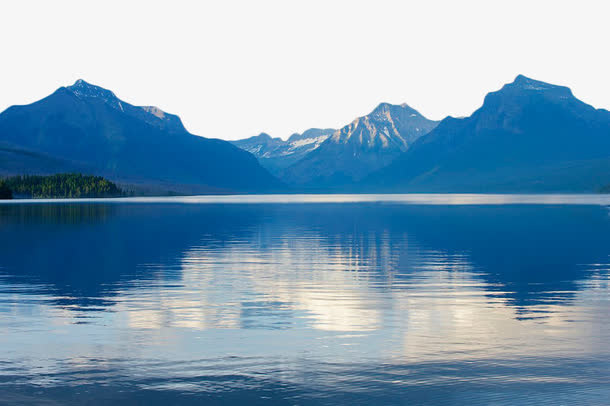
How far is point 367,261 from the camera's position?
52.3 meters

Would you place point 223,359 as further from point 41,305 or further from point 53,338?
point 41,305

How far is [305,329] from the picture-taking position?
26875mm

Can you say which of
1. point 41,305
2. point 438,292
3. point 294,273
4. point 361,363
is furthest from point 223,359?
point 294,273

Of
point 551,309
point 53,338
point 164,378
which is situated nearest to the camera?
point 164,378

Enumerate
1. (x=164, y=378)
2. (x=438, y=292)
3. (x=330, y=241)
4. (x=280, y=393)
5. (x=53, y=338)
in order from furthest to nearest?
(x=330, y=241) < (x=438, y=292) < (x=53, y=338) < (x=164, y=378) < (x=280, y=393)

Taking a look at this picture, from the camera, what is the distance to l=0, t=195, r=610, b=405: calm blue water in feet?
63.4

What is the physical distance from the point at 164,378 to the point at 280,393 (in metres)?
3.32

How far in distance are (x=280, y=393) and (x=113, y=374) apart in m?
4.79

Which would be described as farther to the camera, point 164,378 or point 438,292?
point 438,292

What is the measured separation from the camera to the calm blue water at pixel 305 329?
19.3 m

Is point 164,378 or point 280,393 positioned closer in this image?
point 280,393

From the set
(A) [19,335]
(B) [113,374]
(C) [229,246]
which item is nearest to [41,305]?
(A) [19,335]

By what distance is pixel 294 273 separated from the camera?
4528cm

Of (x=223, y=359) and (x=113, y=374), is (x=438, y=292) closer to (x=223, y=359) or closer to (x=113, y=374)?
(x=223, y=359)
